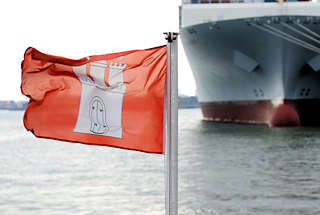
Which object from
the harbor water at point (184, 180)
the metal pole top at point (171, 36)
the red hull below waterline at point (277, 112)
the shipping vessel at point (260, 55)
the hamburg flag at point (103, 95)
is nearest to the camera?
the metal pole top at point (171, 36)

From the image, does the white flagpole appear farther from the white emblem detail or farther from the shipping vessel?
the shipping vessel

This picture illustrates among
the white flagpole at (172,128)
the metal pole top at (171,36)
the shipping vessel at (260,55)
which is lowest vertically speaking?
the white flagpole at (172,128)

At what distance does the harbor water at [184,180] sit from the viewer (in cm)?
1066

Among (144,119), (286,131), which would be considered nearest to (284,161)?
(286,131)

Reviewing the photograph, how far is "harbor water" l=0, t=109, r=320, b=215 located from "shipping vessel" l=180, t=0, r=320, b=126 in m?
7.52

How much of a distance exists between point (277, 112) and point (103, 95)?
28.1 metres

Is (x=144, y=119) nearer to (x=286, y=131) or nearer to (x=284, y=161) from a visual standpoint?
(x=284, y=161)

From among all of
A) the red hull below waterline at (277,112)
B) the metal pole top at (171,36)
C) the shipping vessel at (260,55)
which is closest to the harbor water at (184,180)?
the metal pole top at (171,36)

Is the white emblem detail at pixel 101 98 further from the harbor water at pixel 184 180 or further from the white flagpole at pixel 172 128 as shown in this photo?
the harbor water at pixel 184 180

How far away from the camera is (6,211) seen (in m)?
10.8

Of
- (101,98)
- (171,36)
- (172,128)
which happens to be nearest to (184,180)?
(101,98)

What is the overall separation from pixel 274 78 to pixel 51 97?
91.5 ft

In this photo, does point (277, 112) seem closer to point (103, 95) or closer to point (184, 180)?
point (184, 180)

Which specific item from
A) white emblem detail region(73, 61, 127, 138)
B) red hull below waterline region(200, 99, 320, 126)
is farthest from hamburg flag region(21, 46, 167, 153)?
red hull below waterline region(200, 99, 320, 126)
